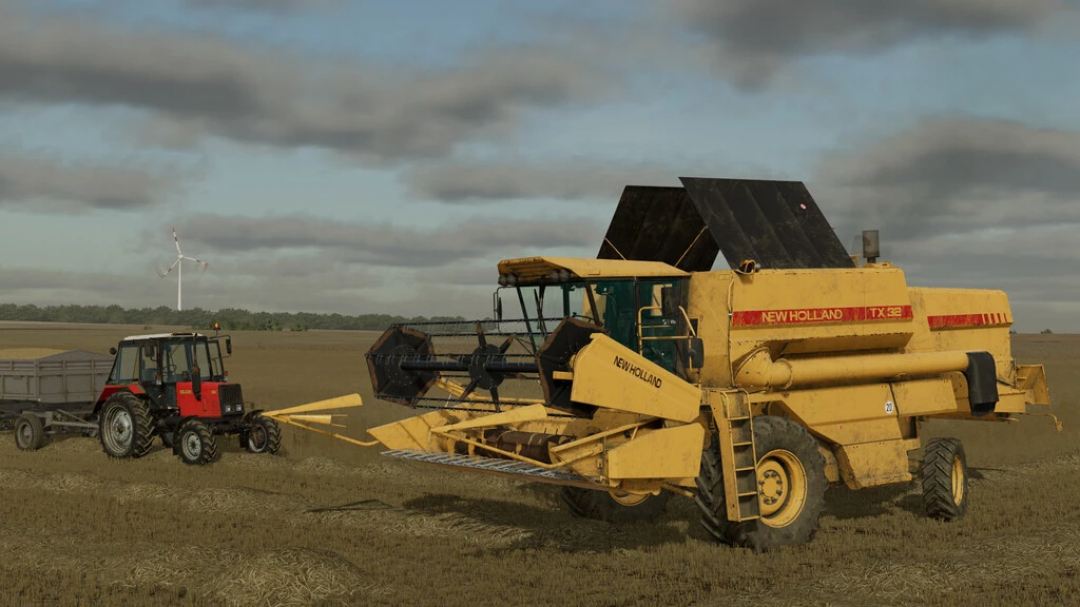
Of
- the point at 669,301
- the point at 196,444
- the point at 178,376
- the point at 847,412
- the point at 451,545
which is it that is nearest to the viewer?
the point at 451,545

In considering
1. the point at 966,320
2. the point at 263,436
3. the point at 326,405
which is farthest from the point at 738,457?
the point at 263,436

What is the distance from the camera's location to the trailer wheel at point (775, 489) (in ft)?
29.5

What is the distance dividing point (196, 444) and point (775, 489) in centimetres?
959

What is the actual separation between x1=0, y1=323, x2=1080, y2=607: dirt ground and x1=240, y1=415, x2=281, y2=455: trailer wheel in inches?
23.7

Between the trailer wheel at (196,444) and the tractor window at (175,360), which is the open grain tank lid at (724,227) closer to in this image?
the trailer wheel at (196,444)

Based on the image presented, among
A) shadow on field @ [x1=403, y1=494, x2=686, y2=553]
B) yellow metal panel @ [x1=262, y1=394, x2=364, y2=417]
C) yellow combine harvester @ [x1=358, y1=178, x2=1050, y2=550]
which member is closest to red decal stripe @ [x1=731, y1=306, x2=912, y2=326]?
yellow combine harvester @ [x1=358, y1=178, x2=1050, y2=550]

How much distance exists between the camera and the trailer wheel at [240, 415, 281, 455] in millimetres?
15977

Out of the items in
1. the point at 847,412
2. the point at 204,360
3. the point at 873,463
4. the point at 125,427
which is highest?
the point at 204,360

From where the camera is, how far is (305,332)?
10256 cm

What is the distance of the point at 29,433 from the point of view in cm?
1809

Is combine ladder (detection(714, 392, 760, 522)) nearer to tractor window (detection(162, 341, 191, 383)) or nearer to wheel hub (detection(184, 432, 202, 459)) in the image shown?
wheel hub (detection(184, 432, 202, 459))

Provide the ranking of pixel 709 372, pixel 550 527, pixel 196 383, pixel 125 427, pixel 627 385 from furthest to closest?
pixel 125 427 < pixel 196 383 < pixel 550 527 < pixel 709 372 < pixel 627 385

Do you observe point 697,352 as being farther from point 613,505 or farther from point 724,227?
point 613,505

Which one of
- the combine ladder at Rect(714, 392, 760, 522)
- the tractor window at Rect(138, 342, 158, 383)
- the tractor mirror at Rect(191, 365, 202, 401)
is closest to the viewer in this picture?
the combine ladder at Rect(714, 392, 760, 522)
